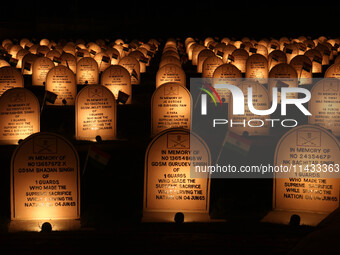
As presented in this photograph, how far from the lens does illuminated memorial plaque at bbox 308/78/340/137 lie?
8.17 meters

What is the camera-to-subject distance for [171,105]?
8.20 metres

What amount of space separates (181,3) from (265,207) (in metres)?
38.9

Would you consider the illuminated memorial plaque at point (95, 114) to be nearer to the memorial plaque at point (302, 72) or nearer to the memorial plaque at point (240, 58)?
the memorial plaque at point (302, 72)

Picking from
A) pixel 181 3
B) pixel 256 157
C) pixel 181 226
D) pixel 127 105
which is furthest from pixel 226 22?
pixel 181 226

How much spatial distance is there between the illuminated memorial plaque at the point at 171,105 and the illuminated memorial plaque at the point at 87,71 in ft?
15.7

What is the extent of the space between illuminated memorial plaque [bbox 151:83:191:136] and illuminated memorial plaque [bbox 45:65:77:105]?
9.60 feet

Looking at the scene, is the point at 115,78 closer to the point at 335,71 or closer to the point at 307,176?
the point at 335,71

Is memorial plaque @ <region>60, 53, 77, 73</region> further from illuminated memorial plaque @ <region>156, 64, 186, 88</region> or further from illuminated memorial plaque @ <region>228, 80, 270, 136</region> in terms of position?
illuminated memorial plaque @ <region>228, 80, 270, 136</region>

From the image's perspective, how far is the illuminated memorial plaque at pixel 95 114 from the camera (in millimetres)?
7910

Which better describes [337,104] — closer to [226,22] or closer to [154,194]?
[154,194]

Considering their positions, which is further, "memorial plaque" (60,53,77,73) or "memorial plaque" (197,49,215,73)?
"memorial plaque" (197,49,215,73)

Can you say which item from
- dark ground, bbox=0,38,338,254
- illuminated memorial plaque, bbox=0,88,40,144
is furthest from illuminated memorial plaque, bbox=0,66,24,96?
illuminated memorial plaque, bbox=0,88,40,144

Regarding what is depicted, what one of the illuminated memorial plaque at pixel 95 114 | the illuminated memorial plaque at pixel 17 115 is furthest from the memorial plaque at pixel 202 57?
the illuminated memorial plaque at pixel 17 115

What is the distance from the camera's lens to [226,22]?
37.7 m
